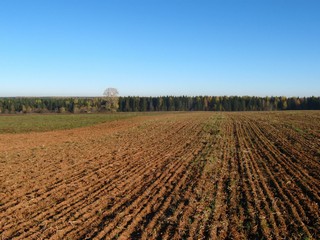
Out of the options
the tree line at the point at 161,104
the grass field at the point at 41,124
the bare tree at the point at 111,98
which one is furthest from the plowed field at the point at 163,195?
the tree line at the point at 161,104

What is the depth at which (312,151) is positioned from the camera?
16.9m

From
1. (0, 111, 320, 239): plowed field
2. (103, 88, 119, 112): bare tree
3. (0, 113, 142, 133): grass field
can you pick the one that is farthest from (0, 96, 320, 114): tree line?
(0, 111, 320, 239): plowed field

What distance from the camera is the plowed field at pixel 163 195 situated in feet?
23.6

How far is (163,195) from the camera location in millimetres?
9711

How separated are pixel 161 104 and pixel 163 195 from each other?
128000 millimetres

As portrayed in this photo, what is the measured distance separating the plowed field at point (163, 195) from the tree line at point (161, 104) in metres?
100

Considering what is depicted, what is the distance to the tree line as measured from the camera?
Result: 11775 centimetres

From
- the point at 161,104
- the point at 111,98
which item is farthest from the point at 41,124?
the point at 161,104

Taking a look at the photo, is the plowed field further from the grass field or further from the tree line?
the tree line

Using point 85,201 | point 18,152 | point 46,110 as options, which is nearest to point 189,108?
point 46,110

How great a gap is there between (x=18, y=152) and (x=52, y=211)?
12.1 metres

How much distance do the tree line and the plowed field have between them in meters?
100

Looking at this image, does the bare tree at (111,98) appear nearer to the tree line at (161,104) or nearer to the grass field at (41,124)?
the tree line at (161,104)

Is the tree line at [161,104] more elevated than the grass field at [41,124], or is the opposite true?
the tree line at [161,104]
